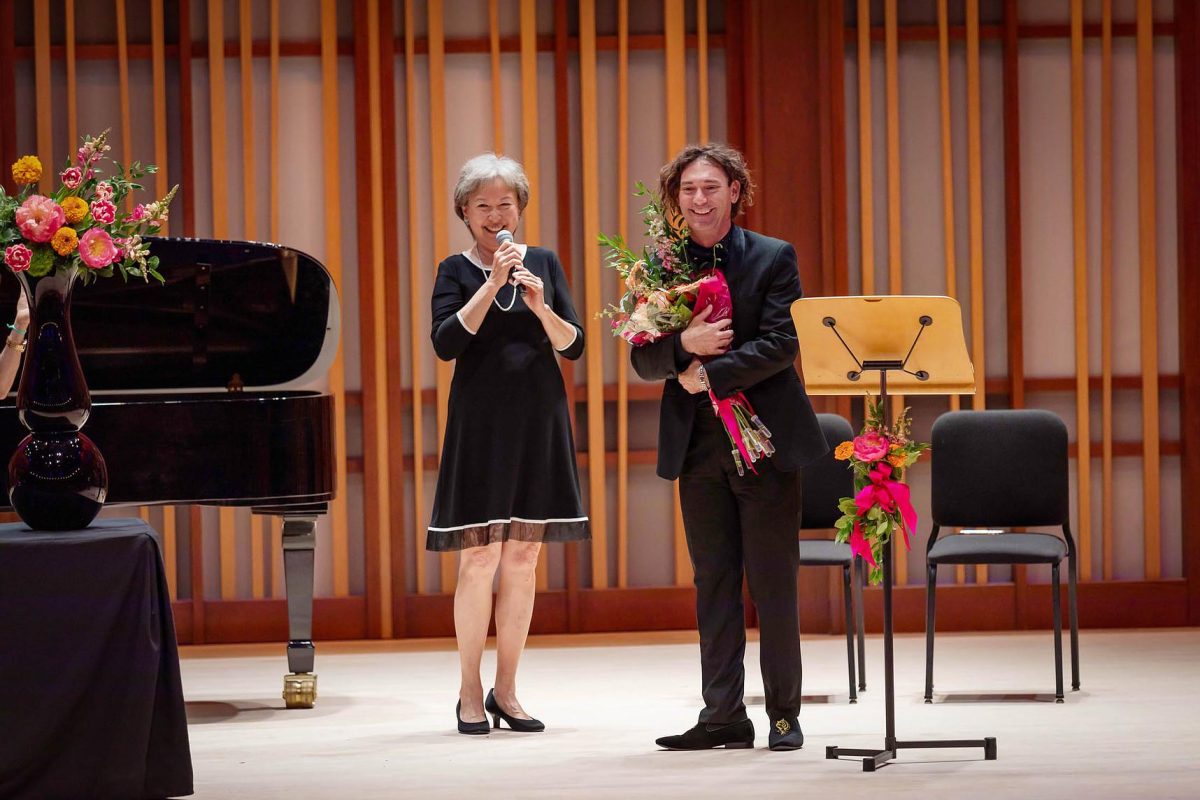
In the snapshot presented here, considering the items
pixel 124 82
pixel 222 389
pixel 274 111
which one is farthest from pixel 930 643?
pixel 124 82

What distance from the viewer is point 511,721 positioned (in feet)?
14.3

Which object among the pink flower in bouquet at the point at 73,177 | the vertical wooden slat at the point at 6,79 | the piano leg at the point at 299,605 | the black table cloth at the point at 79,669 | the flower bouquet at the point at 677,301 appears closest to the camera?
the black table cloth at the point at 79,669

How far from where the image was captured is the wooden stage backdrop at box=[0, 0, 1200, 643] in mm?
6289

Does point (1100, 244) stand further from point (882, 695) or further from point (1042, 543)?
point (882, 695)

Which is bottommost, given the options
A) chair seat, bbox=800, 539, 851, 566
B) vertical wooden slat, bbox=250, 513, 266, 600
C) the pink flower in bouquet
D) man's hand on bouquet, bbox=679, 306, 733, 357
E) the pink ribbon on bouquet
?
vertical wooden slat, bbox=250, 513, 266, 600

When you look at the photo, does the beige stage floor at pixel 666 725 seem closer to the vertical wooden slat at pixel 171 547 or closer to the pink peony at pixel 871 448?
the vertical wooden slat at pixel 171 547

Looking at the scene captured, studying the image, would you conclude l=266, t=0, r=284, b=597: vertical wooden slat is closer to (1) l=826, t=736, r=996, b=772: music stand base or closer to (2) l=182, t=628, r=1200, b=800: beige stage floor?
(2) l=182, t=628, r=1200, b=800: beige stage floor

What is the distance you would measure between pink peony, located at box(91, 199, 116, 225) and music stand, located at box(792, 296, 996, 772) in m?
1.70

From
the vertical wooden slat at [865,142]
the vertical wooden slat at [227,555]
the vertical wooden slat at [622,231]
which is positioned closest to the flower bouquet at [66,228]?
the vertical wooden slat at [227,555]

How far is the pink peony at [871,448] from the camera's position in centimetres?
372

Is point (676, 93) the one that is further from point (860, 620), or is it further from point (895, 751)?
point (895, 751)

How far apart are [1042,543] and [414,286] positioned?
2.88 metres

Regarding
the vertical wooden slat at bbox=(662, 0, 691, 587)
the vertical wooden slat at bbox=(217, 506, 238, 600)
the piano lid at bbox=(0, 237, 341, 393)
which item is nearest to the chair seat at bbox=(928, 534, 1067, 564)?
the vertical wooden slat at bbox=(662, 0, 691, 587)

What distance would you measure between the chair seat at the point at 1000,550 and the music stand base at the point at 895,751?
3.35 ft
